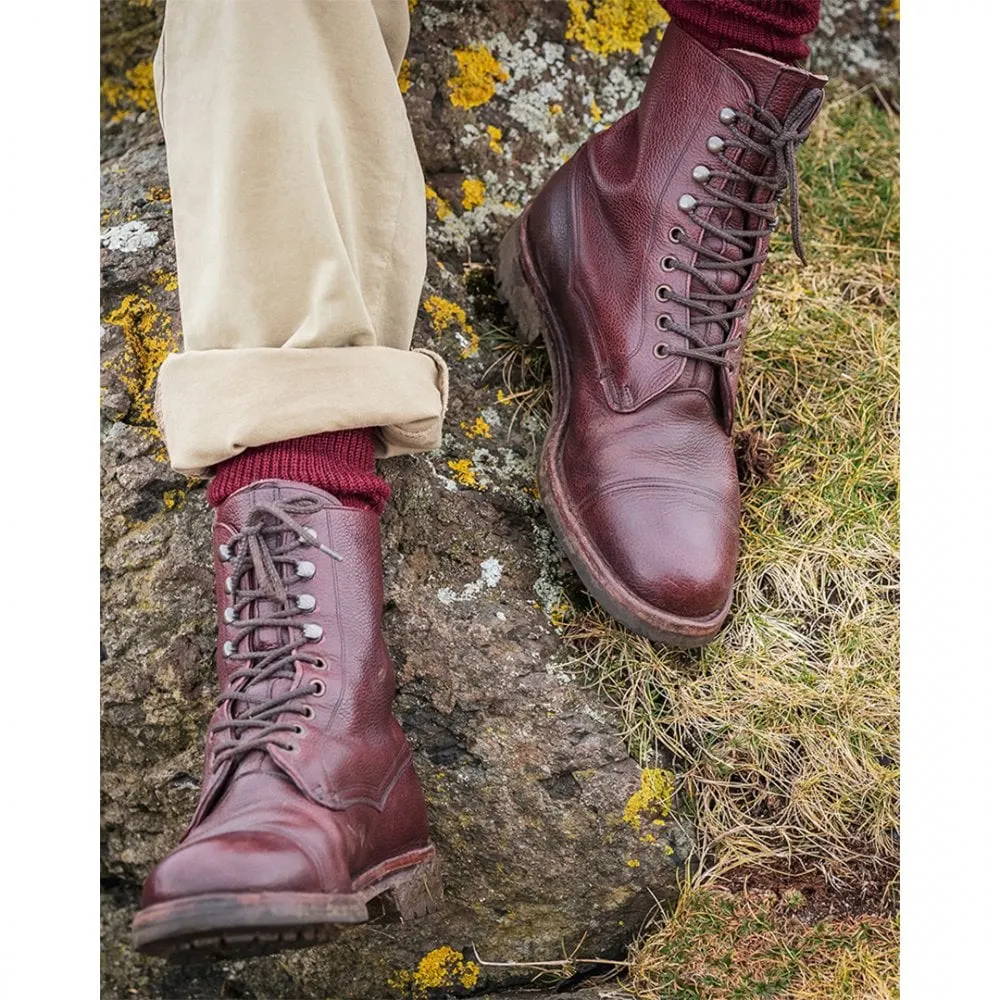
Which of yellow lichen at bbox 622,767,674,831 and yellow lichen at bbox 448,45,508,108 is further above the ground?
yellow lichen at bbox 448,45,508,108

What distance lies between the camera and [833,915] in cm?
185

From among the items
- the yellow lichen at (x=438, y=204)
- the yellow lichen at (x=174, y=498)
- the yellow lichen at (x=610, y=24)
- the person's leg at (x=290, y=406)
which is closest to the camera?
the person's leg at (x=290, y=406)

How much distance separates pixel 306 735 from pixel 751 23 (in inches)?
54.7

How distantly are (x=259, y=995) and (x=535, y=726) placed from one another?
0.73 metres

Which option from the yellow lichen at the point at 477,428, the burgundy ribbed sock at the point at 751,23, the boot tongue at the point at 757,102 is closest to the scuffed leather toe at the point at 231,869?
the yellow lichen at the point at 477,428

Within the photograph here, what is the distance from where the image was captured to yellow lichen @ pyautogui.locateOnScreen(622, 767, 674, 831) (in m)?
1.87

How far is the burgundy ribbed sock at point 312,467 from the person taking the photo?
164 centimetres

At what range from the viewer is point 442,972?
1896 millimetres

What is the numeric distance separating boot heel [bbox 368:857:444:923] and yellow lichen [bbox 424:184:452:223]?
130 cm

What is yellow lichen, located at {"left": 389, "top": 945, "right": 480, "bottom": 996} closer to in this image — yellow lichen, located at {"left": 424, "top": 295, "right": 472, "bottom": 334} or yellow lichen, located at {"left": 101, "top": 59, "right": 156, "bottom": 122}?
yellow lichen, located at {"left": 424, "top": 295, "right": 472, "bottom": 334}

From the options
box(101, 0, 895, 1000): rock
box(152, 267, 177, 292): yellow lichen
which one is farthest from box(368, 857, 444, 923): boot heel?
box(152, 267, 177, 292): yellow lichen

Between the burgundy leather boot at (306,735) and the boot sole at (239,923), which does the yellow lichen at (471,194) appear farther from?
the boot sole at (239,923)

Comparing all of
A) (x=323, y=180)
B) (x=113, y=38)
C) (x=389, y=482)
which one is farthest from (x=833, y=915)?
(x=113, y=38)

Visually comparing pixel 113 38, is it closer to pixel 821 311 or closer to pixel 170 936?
pixel 821 311
